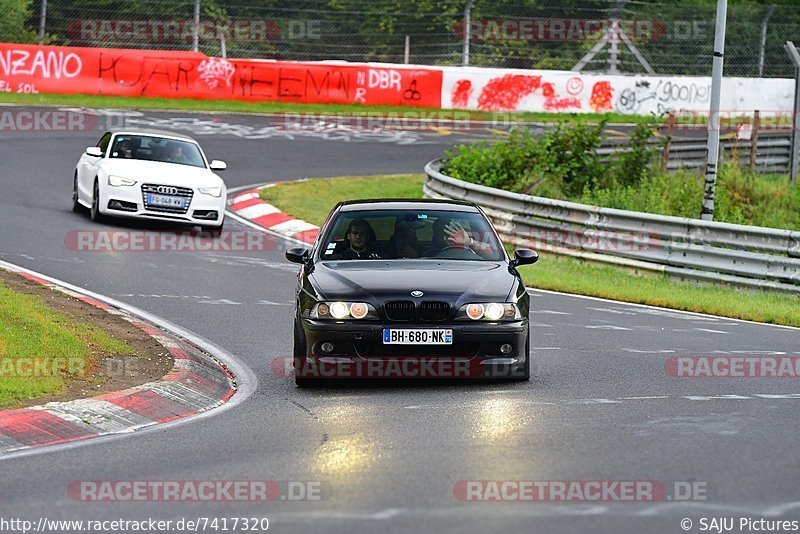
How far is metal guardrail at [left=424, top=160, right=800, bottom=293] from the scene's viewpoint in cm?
1722

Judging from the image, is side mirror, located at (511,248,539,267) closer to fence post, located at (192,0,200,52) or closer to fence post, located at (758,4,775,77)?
fence post, located at (192,0,200,52)

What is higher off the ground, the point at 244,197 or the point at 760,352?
the point at 760,352

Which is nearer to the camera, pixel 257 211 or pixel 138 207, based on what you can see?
pixel 138 207

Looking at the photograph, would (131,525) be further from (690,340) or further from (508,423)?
(690,340)

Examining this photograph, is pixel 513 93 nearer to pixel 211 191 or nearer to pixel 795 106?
pixel 795 106

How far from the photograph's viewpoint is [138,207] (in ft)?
67.4

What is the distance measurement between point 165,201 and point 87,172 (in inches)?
59.8

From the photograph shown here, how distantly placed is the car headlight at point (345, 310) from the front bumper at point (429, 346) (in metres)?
0.05

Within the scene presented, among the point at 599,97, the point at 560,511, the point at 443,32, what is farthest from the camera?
the point at 599,97

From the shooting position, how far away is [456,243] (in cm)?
1118

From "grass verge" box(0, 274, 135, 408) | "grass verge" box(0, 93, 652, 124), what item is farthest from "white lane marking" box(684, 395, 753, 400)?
"grass verge" box(0, 93, 652, 124)

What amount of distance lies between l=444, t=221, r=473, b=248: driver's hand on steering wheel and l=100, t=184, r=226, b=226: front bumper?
1005cm

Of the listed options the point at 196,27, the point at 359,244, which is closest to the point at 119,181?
the point at 359,244

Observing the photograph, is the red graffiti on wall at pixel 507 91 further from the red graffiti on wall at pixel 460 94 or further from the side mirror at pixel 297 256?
the side mirror at pixel 297 256
